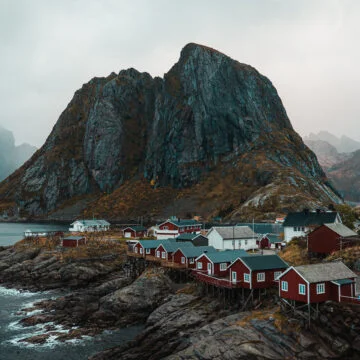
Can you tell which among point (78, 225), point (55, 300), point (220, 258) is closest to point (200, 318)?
point (220, 258)

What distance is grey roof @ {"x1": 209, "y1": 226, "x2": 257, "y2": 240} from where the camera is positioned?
83438 mm

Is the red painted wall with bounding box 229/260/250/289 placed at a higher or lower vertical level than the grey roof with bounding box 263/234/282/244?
lower

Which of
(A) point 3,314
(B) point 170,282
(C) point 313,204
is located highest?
(C) point 313,204

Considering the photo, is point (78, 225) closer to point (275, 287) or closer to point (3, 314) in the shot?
point (3, 314)

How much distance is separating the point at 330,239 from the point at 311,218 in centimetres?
1920

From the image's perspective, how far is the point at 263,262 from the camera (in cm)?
5156

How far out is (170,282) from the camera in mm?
68438

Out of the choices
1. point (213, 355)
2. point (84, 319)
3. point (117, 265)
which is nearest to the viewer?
point (213, 355)

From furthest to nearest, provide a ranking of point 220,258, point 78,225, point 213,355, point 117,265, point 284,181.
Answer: point 284,181 < point 78,225 < point 117,265 < point 220,258 < point 213,355

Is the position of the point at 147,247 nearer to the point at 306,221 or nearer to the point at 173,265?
the point at 173,265

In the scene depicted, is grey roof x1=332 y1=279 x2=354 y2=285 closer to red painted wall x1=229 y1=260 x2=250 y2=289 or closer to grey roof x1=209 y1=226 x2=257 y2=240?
red painted wall x1=229 y1=260 x2=250 y2=289

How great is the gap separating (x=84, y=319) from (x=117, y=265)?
30.8 metres

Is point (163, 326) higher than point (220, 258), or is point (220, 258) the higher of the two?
point (220, 258)

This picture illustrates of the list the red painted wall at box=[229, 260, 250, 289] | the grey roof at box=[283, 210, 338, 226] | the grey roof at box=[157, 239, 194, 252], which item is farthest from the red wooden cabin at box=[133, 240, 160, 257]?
the red painted wall at box=[229, 260, 250, 289]
